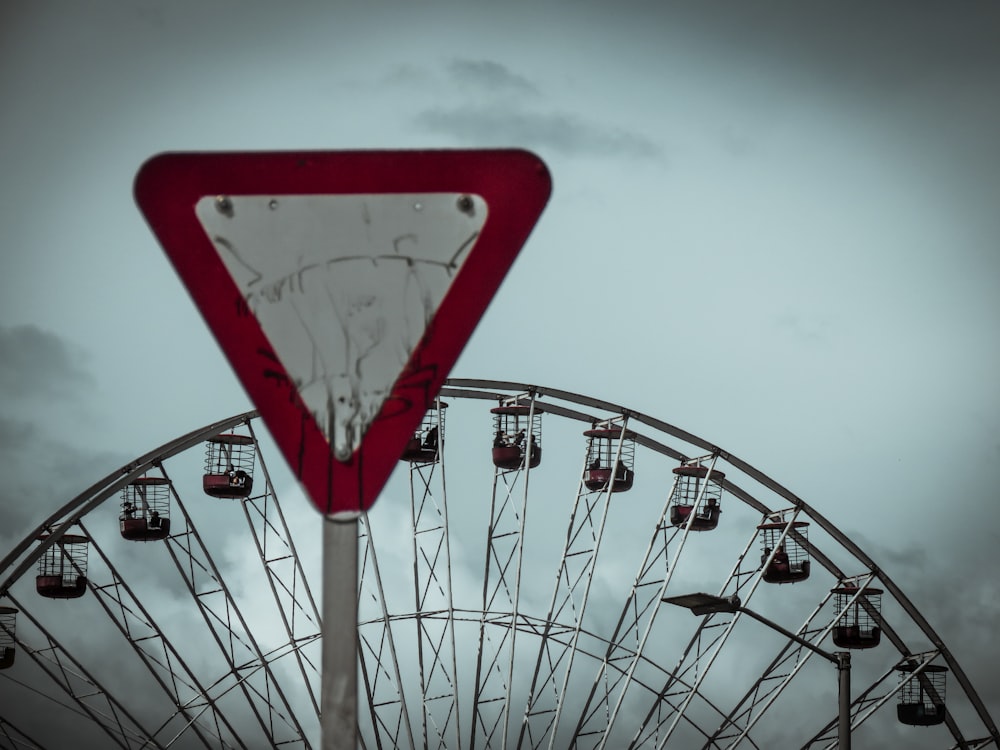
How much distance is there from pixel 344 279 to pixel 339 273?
0.01m

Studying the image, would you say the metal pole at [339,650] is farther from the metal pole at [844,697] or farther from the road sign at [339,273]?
the metal pole at [844,697]

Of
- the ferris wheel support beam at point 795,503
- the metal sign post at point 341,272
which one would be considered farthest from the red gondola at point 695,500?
the metal sign post at point 341,272

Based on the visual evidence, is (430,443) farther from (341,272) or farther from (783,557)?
(341,272)

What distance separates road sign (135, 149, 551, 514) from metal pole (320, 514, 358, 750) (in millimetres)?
122

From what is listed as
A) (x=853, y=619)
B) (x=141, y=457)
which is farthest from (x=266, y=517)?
(x=853, y=619)

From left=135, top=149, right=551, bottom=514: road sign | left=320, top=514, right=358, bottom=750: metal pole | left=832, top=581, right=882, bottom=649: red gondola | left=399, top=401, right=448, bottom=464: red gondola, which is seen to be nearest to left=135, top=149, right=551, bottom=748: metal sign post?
left=135, top=149, right=551, bottom=514: road sign

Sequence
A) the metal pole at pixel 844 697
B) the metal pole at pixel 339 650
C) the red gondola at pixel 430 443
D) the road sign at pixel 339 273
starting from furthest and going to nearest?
the red gondola at pixel 430 443, the metal pole at pixel 844 697, the road sign at pixel 339 273, the metal pole at pixel 339 650

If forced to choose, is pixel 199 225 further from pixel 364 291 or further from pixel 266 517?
pixel 266 517

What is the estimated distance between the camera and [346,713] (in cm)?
203

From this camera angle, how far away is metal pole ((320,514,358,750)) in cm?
202

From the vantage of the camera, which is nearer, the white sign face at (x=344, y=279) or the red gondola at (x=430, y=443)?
the white sign face at (x=344, y=279)

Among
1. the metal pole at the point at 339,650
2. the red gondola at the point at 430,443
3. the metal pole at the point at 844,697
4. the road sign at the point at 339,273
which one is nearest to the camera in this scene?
the metal pole at the point at 339,650

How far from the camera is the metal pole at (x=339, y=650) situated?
6.61 feet

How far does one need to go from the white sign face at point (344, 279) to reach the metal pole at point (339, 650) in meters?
0.21
